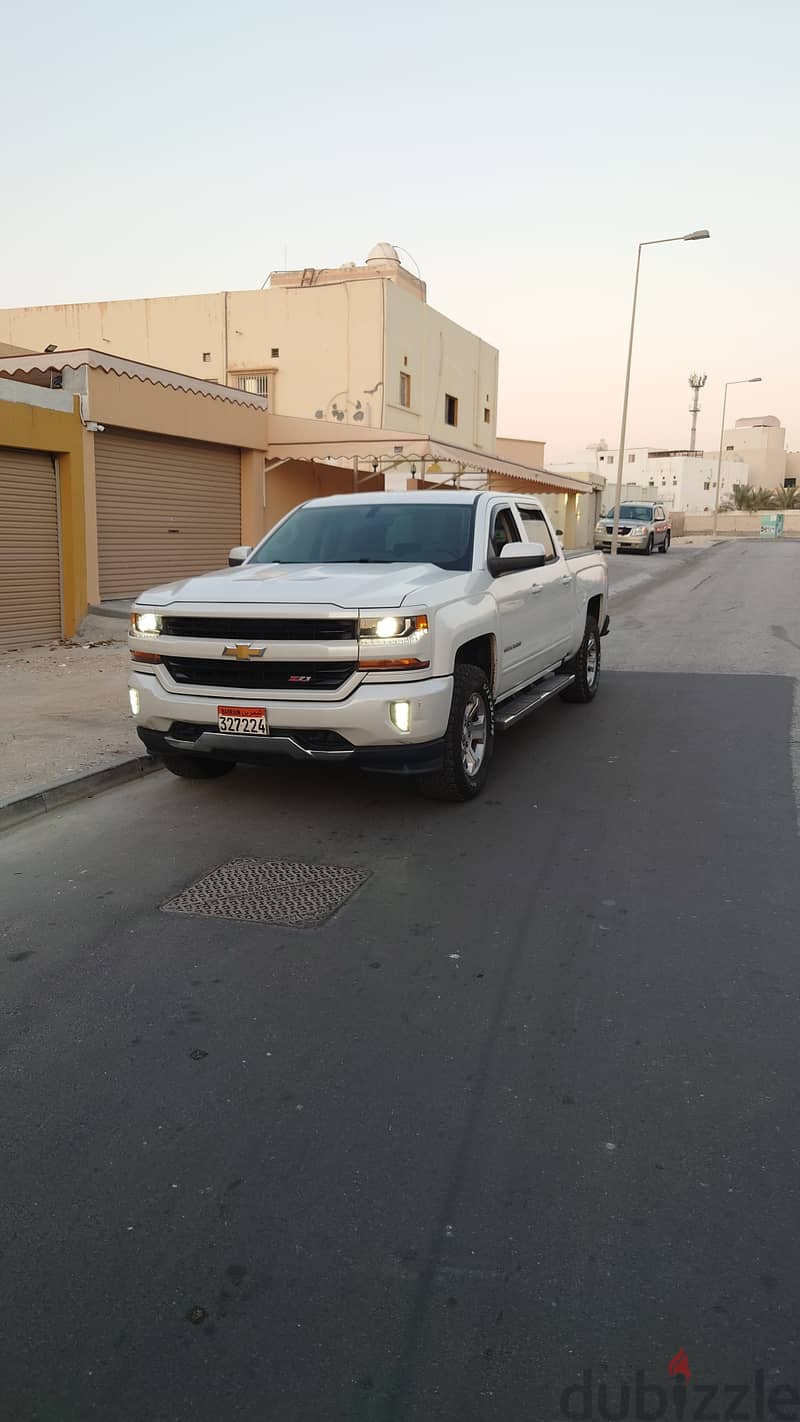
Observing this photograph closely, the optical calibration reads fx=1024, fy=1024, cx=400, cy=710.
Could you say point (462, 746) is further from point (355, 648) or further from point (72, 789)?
point (72, 789)

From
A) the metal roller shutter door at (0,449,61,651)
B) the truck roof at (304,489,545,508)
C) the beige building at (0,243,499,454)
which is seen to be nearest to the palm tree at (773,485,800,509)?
the beige building at (0,243,499,454)

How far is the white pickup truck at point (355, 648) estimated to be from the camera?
18.4 feet

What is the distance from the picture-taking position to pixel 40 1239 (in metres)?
2.55

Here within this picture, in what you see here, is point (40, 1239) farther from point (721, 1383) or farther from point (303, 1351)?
point (721, 1383)

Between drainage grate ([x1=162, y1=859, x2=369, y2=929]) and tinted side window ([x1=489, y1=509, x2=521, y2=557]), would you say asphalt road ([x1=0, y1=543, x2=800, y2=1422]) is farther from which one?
tinted side window ([x1=489, y1=509, x2=521, y2=557])

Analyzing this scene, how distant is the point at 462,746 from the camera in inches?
243

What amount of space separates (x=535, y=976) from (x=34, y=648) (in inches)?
426

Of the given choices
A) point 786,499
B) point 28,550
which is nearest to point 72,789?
point 28,550

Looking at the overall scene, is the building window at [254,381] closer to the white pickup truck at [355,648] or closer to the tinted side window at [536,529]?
the tinted side window at [536,529]

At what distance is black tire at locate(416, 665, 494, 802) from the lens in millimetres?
6035

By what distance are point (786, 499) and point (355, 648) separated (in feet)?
325

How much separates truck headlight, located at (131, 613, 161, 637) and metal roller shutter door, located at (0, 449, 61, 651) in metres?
7.28

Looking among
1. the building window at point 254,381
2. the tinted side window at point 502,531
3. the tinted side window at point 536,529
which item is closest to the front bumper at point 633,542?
the building window at point 254,381

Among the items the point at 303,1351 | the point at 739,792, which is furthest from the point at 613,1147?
the point at 739,792
